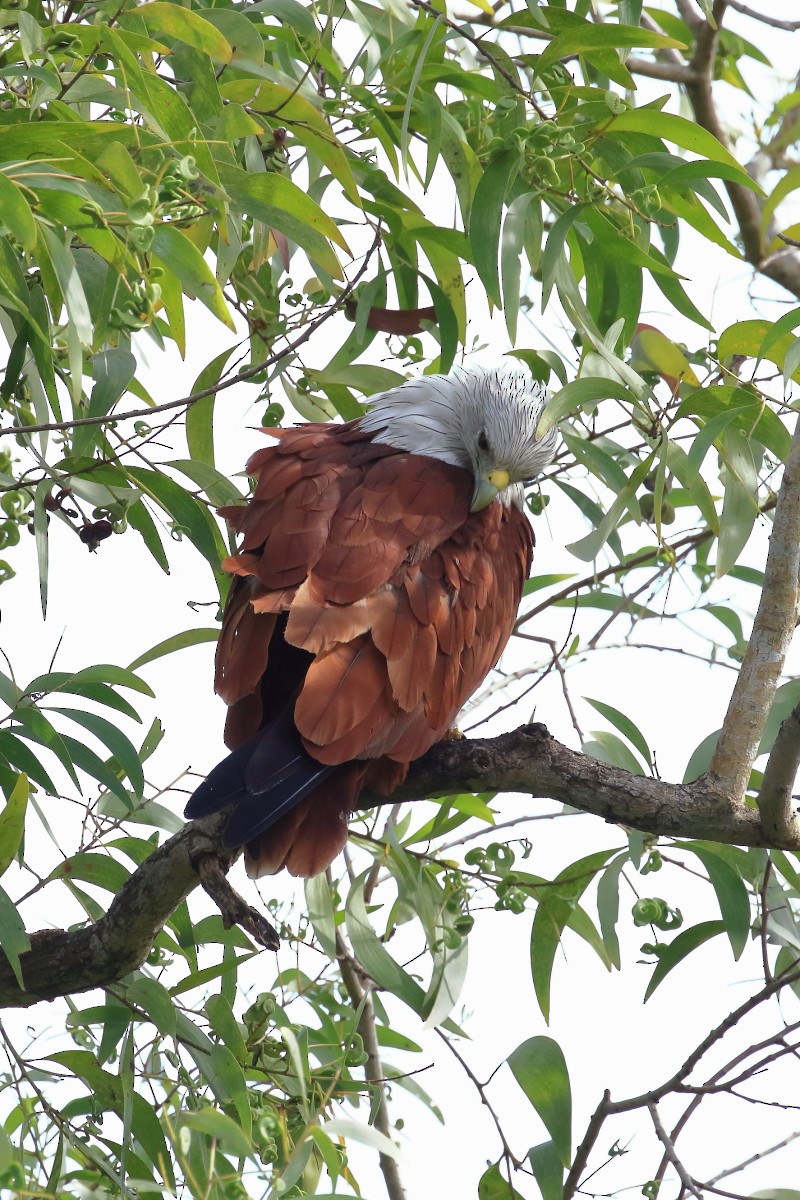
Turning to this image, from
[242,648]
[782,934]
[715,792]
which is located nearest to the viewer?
[715,792]

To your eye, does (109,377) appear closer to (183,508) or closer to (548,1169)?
(183,508)

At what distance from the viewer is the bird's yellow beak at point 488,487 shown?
2.43 metres

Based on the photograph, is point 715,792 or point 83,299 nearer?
point 83,299

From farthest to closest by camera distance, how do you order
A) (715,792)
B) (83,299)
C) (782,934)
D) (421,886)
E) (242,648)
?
1. (421,886)
2. (782,934)
3. (242,648)
4. (715,792)
5. (83,299)

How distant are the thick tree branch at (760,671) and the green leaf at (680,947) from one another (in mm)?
409

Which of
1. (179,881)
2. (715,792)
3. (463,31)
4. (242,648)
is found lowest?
(179,881)

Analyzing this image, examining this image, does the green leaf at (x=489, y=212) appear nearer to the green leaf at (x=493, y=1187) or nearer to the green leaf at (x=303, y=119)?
the green leaf at (x=303, y=119)

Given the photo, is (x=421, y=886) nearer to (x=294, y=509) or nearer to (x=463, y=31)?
(x=294, y=509)

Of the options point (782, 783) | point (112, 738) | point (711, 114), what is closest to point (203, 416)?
point (112, 738)

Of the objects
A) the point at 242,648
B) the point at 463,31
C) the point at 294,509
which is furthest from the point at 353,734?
the point at 463,31

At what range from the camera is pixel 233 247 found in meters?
2.00

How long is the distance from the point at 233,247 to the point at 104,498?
1.65 ft

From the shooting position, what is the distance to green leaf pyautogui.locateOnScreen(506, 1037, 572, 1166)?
81.0 inches

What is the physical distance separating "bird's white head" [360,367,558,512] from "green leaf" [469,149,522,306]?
470 mm
